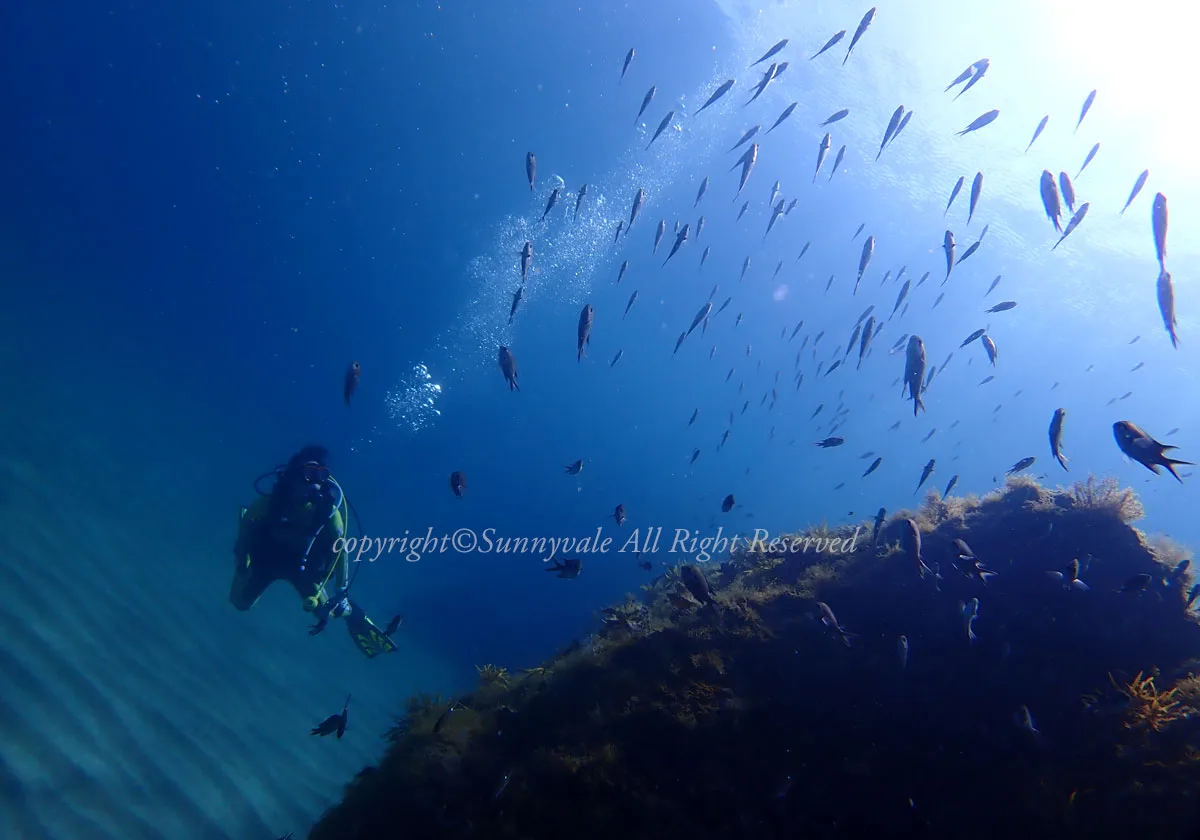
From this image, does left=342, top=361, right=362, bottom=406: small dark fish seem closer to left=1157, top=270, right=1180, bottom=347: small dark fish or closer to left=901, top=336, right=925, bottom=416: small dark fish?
left=901, top=336, right=925, bottom=416: small dark fish

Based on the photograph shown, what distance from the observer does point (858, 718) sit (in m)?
3.92

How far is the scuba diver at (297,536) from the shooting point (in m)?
7.76

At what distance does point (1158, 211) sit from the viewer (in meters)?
4.24

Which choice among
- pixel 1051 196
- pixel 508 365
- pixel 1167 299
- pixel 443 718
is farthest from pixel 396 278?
pixel 1167 299

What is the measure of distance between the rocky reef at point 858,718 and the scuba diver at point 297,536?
3776 mm

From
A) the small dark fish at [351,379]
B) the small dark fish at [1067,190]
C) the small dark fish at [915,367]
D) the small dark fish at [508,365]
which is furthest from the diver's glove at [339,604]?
the small dark fish at [1067,190]

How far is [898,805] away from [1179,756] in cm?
186

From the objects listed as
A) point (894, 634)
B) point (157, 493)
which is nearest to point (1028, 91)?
point (894, 634)

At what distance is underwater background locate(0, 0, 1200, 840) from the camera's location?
9.32 m

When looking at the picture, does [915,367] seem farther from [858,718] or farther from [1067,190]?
[1067,190]

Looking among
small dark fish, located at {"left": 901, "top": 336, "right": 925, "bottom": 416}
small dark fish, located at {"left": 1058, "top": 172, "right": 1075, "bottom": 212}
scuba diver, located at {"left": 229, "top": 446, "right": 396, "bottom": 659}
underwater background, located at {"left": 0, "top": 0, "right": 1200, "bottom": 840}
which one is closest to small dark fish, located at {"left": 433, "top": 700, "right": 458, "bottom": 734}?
underwater background, located at {"left": 0, "top": 0, "right": 1200, "bottom": 840}

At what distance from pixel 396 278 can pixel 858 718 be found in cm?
5734

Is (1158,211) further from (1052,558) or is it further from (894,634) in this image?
(894,634)

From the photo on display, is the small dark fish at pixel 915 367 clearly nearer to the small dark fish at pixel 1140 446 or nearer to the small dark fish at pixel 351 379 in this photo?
the small dark fish at pixel 1140 446
